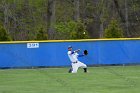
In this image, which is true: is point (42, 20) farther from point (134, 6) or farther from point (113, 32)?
point (113, 32)

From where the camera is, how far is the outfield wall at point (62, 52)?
2977cm

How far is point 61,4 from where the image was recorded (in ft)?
187

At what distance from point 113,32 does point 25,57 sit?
8.07 meters

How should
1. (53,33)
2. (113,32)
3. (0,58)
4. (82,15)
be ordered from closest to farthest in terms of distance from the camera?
(0,58) < (113,32) < (53,33) < (82,15)

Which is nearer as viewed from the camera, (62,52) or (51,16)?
(62,52)

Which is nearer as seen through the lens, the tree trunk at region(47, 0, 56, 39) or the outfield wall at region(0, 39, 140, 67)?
the outfield wall at region(0, 39, 140, 67)

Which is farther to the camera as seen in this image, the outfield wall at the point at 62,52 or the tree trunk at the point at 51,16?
the tree trunk at the point at 51,16

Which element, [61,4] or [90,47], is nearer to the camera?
[90,47]

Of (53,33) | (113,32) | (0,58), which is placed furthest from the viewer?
(53,33)

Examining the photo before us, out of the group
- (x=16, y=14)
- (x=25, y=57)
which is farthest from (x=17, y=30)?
(x=25, y=57)

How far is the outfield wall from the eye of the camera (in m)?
29.8

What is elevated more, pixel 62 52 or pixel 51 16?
pixel 51 16

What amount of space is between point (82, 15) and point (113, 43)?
24.9 meters

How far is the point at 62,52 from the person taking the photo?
30078 millimetres
